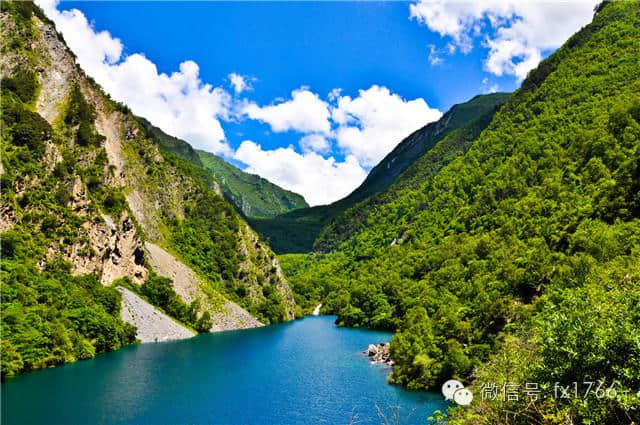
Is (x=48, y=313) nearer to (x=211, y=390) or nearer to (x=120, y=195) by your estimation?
(x=211, y=390)

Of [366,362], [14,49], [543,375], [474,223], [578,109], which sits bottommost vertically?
[366,362]

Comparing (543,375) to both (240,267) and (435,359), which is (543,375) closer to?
(435,359)

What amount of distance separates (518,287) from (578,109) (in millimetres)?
55730

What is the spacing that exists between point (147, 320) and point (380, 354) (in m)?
38.1

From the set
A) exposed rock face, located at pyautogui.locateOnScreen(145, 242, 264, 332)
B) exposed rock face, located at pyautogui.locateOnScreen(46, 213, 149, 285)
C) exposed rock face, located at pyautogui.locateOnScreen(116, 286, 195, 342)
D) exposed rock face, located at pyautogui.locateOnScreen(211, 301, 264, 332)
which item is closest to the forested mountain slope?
exposed rock face, located at pyautogui.locateOnScreen(211, 301, 264, 332)

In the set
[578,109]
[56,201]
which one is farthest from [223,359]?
[578,109]

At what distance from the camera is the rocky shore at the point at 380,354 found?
52781 mm

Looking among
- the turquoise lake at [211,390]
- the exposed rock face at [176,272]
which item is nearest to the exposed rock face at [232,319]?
the exposed rock face at [176,272]

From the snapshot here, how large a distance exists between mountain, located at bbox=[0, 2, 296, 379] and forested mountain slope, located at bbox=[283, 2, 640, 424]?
32077mm

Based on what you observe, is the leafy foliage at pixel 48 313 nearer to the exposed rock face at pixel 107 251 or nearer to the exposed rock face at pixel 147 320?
the exposed rock face at pixel 107 251

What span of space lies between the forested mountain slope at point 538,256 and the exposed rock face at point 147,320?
38275mm

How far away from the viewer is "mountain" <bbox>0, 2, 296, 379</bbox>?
51.8m

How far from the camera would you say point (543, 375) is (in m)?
12.7

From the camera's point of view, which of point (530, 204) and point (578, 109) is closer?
point (530, 204)
